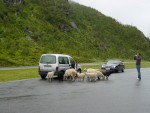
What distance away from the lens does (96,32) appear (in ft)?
341

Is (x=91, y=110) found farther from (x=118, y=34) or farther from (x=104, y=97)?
(x=118, y=34)

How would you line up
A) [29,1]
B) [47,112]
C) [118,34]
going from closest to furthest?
[47,112]
[29,1]
[118,34]

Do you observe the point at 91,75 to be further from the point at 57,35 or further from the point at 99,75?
the point at 57,35

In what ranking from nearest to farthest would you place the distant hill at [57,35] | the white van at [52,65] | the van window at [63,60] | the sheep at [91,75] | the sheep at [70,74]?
the sheep at [91,75], the sheep at [70,74], the white van at [52,65], the van window at [63,60], the distant hill at [57,35]

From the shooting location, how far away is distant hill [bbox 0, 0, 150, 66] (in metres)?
62.3

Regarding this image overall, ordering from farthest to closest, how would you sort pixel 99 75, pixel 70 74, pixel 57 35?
pixel 57 35 < pixel 99 75 < pixel 70 74

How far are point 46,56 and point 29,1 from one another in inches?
2317

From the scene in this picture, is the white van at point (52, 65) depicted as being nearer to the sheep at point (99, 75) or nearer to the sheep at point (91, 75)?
the sheep at point (91, 75)

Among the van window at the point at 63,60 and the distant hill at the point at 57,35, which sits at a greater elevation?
the distant hill at the point at 57,35

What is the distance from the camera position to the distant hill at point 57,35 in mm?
62312

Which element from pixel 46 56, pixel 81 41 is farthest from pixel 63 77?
pixel 81 41

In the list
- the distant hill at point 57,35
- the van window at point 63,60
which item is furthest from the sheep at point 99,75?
the distant hill at point 57,35

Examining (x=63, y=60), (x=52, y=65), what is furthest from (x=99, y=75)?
(x=52, y=65)

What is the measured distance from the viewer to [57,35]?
263 ft
